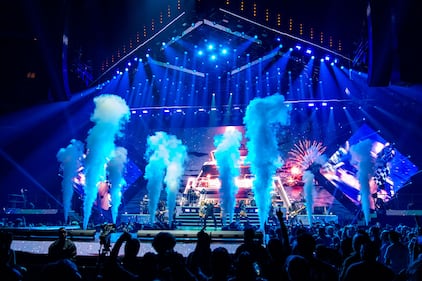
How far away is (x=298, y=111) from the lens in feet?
95.5

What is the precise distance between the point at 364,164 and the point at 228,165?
10670mm

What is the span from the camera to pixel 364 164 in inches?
987

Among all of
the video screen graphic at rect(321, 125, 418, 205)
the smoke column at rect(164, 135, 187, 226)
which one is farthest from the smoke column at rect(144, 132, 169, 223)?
the video screen graphic at rect(321, 125, 418, 205)

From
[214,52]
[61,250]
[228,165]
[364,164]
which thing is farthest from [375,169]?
[61,250]

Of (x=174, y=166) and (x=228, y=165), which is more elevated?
(x=174, y=166)

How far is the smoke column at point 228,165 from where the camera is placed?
21969 millimetres

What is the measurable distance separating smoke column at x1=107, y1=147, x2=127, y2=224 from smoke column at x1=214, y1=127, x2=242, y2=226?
792 centimetres

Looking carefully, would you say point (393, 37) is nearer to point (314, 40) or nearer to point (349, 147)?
point (314, 40)

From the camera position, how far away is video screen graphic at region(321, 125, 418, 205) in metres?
24.5

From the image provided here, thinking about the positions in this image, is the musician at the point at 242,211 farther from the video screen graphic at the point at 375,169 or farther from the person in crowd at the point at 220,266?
the person in crowd at the point at 220,266

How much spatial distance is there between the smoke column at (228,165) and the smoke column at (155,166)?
4603 mm

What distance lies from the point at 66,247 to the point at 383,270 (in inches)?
189

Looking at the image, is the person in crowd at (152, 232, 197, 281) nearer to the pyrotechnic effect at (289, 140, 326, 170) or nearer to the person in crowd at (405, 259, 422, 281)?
the person in crowd at (405, 259, 422, 281)

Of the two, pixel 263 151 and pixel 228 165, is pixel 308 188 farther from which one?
pixel 263 151
